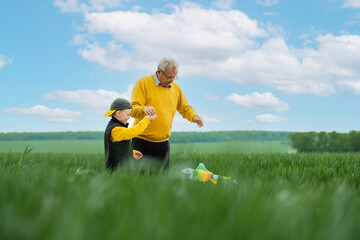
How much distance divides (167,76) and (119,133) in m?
1.36

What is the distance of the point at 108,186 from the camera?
4.58 ft

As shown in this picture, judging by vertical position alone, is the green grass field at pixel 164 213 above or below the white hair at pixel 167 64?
below

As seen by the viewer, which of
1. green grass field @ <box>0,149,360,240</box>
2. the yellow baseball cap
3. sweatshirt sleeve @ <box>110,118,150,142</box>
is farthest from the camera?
the yellow baseball cap

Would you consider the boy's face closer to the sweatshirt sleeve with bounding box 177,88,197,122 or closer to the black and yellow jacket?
the black and yellow jacket

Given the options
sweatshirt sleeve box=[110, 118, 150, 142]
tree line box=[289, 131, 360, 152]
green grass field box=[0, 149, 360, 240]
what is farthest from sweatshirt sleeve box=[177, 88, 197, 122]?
tree line box=[289, 131, 360, 152]

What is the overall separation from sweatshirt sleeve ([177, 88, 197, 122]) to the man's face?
2.44ft

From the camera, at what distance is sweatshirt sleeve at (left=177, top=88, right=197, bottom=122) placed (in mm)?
5742

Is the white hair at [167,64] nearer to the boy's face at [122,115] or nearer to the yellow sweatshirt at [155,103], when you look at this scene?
the yellow sweatshirt at [155,103]

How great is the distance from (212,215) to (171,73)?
3.97 metres

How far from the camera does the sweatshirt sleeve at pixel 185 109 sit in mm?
5742

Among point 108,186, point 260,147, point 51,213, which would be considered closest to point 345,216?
point 260,147

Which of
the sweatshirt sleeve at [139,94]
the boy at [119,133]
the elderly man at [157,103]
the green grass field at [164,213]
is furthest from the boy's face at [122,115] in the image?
the green grass field at [164,213]

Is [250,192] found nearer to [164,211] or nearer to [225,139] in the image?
[225,139]

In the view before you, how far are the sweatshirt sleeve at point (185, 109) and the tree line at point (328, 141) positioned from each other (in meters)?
11.7
